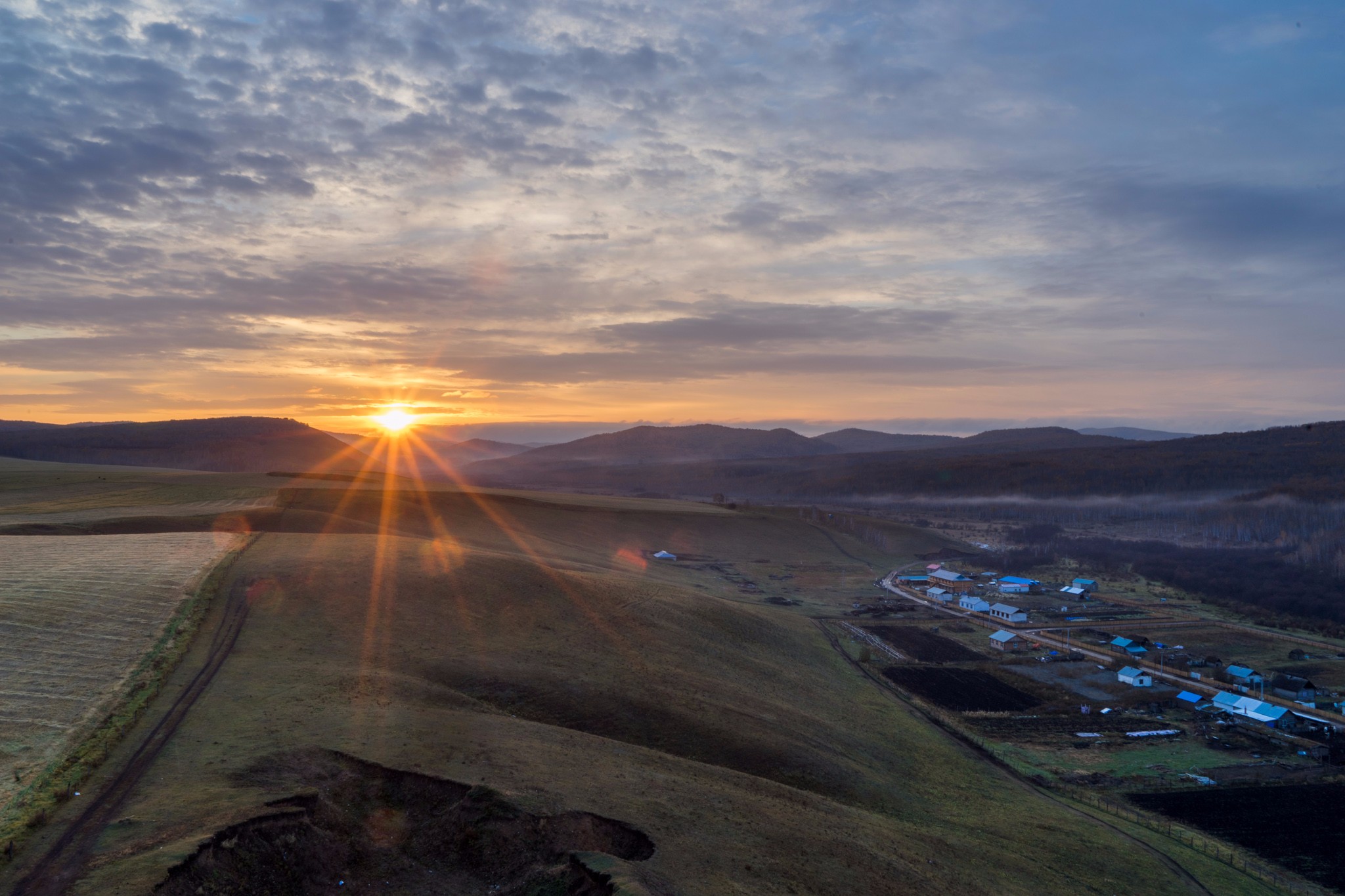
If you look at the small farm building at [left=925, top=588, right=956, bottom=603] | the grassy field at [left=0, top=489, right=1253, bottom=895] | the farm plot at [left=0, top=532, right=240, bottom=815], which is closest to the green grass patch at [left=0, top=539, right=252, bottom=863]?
the farm plot at [left=0, top=532, right=240, bottom=815]

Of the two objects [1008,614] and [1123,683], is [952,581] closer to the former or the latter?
[1008,614]

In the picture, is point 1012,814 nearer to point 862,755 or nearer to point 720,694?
point 862,755

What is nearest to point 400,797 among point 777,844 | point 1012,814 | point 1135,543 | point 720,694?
point 777,844

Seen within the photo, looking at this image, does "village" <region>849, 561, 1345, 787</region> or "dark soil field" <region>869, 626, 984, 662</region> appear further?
"dark soil field" <region>869, 626, 984, 662</region>

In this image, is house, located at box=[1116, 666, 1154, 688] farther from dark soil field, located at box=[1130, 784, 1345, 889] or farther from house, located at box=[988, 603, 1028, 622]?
house, located at box=[988, 603, 1028, 622]

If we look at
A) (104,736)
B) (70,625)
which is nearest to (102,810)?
(104,736)

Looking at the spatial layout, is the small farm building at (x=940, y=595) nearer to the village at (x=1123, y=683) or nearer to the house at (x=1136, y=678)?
the village at (x=1123, y=683)

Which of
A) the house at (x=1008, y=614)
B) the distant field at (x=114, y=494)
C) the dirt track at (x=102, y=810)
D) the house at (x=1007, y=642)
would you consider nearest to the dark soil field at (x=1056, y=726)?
the house at (x=1007, y=642)
